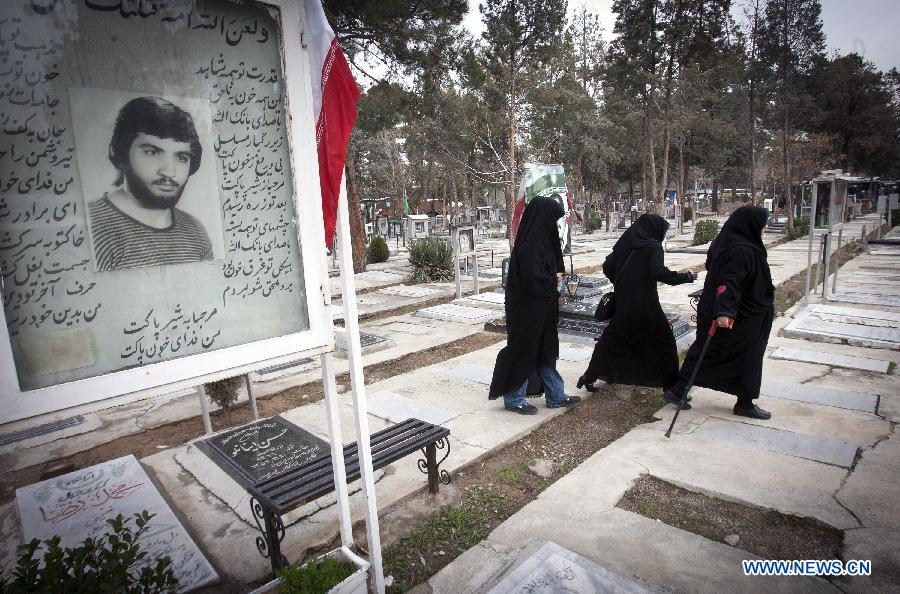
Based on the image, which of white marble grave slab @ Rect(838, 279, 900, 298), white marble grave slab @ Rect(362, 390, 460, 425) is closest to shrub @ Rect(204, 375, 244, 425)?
white marble grave slab @ Rect(362, 390, 460, 425)

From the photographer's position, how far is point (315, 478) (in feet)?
8.23

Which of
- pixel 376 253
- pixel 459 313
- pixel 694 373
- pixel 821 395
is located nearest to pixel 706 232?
pixel 376 253

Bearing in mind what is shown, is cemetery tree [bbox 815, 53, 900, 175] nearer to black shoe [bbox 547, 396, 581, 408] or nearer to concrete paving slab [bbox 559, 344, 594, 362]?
concrete paving slab [bbox 559, 344, 594, 362]

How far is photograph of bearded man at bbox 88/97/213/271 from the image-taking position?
4.98ft

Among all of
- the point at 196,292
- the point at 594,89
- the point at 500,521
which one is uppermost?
the point at 594,89

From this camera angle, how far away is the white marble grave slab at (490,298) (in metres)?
9.11

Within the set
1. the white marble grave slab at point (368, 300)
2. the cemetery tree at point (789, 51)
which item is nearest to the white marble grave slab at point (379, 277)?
the white marble grave slab at point (368, 300)

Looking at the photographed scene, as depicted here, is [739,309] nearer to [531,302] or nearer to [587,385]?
[587,385]

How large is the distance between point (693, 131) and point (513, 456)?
96.9ft

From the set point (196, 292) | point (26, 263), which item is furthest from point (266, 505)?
point (26, 263)

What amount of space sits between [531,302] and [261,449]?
230 centimetres

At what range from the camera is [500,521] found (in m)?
2.86

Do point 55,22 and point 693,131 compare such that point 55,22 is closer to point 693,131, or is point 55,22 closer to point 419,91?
point 419,91

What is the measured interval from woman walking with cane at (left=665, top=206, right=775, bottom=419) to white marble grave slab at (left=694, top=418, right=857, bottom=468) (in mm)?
259
